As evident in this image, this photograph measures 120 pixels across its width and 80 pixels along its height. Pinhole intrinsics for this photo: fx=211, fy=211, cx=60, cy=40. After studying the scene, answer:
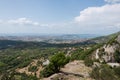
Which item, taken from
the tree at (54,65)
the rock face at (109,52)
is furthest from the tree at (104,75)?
the rock face at (109,52)

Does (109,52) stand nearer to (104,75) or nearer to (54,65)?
(54,65)

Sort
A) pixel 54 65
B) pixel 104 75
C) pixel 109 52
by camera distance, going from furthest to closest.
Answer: pixel 109 52 → pixel 54 65 → pixel 104 75

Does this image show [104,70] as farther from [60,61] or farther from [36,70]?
[36,70]

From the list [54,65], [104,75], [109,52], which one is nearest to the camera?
[104,75]

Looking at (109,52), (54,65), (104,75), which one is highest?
(104,75)

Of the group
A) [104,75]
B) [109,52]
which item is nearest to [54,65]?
[104,75]

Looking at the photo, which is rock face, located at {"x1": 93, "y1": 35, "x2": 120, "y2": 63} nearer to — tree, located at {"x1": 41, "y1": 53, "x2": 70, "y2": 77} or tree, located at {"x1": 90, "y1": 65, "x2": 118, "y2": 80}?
tree, located at {"x1": 41, "y1": 53, "x2": 70, "y2": 77}

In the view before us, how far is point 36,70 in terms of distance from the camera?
16738cm

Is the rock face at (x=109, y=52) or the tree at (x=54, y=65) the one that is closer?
the tree at (x=54, y=65)

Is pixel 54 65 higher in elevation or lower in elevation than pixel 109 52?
higher

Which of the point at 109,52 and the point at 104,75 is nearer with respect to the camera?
the point at 104,75

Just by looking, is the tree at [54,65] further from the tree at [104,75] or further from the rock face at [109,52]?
the rock face at [109,52]

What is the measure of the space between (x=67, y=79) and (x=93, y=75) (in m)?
12.1

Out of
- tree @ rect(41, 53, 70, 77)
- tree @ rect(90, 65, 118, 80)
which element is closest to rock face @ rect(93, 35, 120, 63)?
tree @ rect(41, 53, 70, 77)
